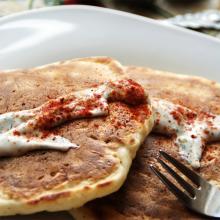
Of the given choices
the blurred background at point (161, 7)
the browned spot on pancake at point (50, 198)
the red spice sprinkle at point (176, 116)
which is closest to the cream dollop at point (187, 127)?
the red spice sprinkle at point (176, 116)

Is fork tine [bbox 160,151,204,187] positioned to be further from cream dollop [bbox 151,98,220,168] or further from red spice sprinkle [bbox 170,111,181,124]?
red spice sprinkle [bbox 170,111,181,124]

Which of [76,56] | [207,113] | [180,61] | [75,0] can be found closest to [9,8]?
[75,0]

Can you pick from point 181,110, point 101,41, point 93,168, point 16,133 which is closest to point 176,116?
point 181,110

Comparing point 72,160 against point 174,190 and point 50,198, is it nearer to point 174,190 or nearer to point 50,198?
point 50,198

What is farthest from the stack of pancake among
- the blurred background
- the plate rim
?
the blurred background

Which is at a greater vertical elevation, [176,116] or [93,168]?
[176,116]

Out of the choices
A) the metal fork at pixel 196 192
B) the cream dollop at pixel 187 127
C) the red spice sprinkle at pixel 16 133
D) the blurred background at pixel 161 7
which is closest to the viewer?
the metal fork at pixel 196 192

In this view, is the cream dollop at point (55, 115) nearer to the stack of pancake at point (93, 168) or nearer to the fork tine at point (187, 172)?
the stack of pancake at point (93, 168)
